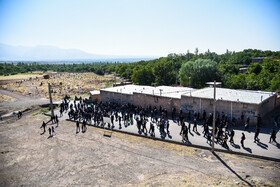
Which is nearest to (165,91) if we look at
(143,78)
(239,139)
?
(239,139)

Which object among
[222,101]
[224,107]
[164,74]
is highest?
[164,74]

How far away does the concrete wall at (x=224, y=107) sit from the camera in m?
18.1

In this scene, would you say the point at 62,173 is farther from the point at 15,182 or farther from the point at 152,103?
the point at 152,103

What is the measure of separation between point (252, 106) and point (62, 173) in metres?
18.6

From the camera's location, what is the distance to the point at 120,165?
43.0 feet

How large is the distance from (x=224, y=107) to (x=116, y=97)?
17.8m

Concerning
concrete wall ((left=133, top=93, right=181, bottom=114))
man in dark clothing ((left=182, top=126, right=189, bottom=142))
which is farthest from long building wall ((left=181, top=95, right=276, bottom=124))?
man in dark clothing ((left=182, top=126, right=189, bottom=142))

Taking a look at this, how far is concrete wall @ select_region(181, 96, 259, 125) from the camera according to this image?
59.3 feet

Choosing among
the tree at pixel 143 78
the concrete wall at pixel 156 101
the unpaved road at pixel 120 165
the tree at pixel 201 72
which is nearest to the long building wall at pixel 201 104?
the concrete wall at pixel 156 101

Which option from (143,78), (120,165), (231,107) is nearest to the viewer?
(120,165)

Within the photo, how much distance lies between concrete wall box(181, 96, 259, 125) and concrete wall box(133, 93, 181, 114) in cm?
139

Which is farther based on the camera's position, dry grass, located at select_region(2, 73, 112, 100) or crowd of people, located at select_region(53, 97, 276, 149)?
dry grass, located at select_region(2, 73, 112, 100)

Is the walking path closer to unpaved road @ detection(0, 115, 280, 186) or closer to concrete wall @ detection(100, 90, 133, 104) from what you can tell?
unpaved road @ detection(0, 115, 280, 186)

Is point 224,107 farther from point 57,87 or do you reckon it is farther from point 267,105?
point 57,87
